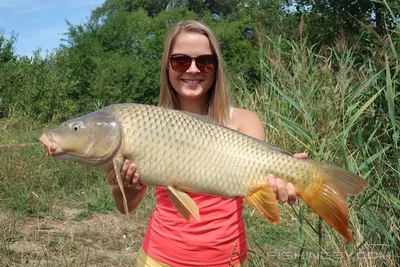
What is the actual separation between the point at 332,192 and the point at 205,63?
666 mm

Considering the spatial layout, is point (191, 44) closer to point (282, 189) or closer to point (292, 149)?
point (282, 189)

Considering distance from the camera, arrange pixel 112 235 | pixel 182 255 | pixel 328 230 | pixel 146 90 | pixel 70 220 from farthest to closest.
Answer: pixel 146 90
pixel 70 220
pixel 112 235
pixel 328 230
pixel 182 255

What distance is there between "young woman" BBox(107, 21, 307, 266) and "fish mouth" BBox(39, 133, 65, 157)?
0.17 meters

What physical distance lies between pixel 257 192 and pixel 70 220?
9.49 ft

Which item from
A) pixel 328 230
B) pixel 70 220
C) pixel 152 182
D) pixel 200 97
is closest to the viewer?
pixel 152 182

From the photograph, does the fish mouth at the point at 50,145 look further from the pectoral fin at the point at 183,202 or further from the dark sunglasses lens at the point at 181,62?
the dark sunglasses lens at the point at 181,62

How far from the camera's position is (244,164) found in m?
1.52

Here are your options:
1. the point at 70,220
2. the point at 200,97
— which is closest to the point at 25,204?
the point at 70,220

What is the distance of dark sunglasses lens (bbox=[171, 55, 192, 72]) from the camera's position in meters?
1.81

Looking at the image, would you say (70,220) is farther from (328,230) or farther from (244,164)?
(244,164)

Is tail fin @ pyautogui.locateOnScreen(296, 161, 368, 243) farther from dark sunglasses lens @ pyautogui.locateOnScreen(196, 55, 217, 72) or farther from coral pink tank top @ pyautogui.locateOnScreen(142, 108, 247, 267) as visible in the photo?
dark sunglasses lens @ pyautogui.locateOnScreen(196, 55, 217, 72)

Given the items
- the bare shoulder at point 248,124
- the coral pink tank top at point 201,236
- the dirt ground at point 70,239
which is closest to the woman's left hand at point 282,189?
the coral pink tank top at point 201,236

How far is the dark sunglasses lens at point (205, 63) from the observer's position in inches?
71.3

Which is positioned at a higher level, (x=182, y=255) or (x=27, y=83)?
(x=182, y=255)
